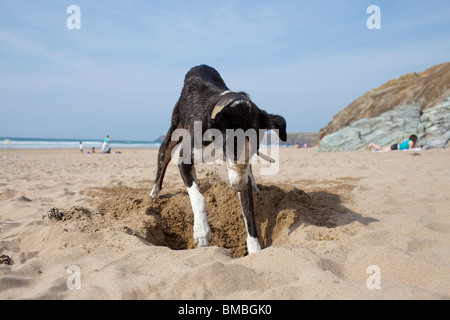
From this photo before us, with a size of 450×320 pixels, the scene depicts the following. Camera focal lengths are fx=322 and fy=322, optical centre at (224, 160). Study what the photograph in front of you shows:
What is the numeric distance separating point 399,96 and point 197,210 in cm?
2329

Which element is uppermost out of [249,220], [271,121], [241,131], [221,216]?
[271,121]

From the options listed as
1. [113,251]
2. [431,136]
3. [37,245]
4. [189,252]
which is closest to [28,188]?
[37,245]

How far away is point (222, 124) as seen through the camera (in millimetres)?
3328

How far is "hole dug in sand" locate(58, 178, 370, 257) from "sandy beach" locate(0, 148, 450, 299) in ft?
0.05

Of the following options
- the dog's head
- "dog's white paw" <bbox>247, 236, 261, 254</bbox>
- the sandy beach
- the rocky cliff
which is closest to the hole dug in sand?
the sandy beach

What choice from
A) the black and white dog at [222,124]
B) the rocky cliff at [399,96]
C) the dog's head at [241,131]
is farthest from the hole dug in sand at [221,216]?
the rocky cliff at [399,96]

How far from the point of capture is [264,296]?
199 cm

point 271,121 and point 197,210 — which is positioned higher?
point 271,121

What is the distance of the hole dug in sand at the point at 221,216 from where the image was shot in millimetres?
4016

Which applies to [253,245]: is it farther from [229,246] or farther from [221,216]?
[221,216]

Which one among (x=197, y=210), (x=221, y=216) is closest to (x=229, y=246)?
(x=221, y=216)
